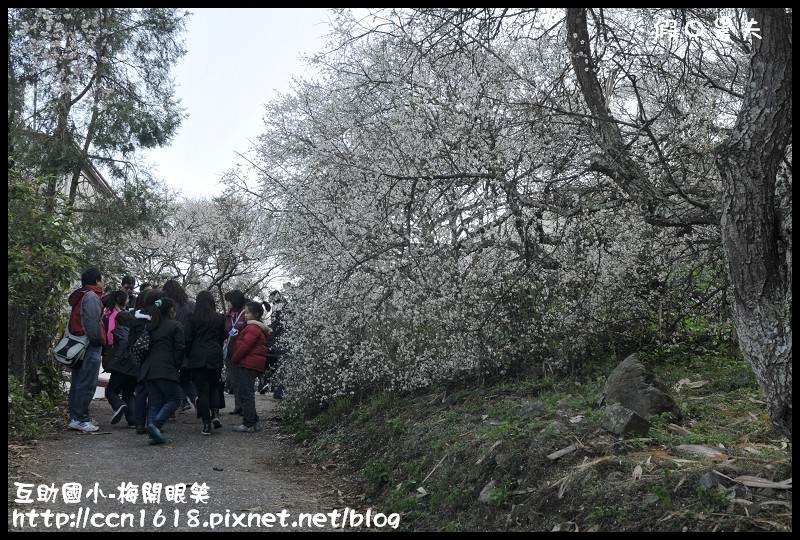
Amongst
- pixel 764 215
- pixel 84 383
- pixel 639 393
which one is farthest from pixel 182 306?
pixel 764 215

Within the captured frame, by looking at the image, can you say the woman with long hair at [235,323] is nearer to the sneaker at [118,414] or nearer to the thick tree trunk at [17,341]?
the sneaker at [118,414]

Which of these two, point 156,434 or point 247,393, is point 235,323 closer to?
point 247,393

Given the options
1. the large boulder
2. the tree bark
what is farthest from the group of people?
the tree bark

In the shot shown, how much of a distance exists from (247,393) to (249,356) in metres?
0.50

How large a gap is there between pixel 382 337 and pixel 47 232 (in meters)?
3.92

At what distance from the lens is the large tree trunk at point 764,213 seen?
13.2 ft

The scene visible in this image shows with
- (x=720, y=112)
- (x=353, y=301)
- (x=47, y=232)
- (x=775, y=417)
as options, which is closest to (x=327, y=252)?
(x=353, y=301)

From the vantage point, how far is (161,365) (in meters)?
7.54

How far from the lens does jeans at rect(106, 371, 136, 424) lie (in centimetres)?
841

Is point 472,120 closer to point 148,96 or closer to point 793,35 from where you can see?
point 793,35

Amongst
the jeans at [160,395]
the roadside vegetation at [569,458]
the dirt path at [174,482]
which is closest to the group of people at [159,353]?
the jeans at [160,395]

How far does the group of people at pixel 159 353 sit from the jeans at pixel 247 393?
0.04 ft

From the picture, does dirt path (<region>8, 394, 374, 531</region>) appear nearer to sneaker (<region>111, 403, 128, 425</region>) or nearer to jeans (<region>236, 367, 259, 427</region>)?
sneaker (<region>111, 403, 128, 425</region>)

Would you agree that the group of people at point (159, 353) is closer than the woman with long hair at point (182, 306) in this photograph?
Yes
